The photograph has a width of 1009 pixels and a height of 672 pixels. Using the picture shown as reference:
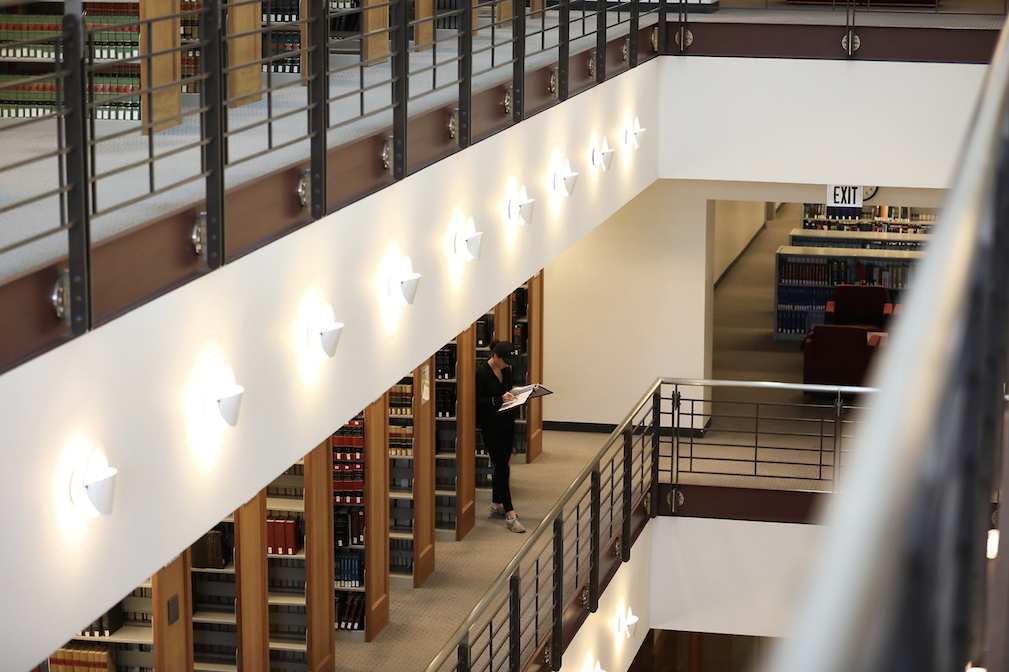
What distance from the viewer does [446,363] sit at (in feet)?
28.4

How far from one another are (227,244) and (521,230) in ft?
9.93

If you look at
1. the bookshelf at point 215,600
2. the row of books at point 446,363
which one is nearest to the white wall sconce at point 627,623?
the row of books at point 446,363

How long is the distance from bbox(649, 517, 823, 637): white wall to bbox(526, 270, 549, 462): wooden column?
1.62 m

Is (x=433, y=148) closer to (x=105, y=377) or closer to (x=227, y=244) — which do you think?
(x=227, y=244)

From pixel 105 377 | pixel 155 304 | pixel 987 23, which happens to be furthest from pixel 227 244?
pixel 987 23

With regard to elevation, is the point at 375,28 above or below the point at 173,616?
above

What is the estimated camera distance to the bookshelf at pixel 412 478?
7926 millimetres

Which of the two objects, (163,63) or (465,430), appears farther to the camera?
(465,430)

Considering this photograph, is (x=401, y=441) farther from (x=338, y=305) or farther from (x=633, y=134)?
(x=338, y=305)

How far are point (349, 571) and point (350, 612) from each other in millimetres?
244

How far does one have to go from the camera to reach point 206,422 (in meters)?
3.48

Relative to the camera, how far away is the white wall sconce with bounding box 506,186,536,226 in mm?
6191

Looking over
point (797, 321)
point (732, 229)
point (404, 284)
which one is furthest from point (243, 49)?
point (732, 229)

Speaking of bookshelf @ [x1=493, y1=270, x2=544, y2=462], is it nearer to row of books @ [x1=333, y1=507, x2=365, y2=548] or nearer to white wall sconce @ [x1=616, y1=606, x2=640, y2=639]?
white wall sconce @ [x1=616, y1=606, x2=640, y2=639]
